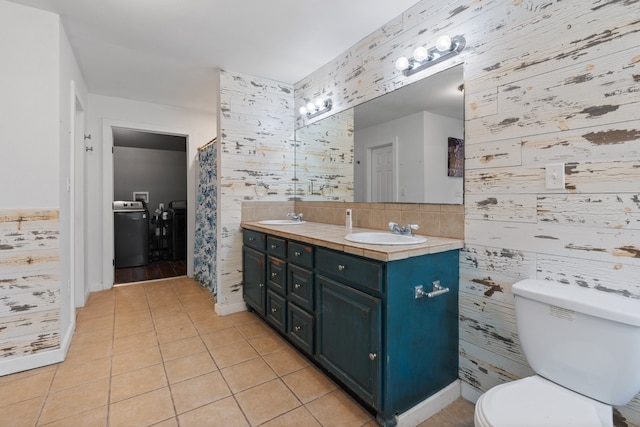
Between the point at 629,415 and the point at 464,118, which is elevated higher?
the point at 464,118

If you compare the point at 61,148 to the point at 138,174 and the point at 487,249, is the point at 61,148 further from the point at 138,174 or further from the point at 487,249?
the point at 138,174

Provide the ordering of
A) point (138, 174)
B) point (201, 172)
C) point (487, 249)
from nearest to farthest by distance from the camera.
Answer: point (487, 249) < point (201, 172) < point (138, 174)

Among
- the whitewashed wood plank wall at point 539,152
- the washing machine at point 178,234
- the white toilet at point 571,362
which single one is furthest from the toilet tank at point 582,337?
the washing machine at point 178,234

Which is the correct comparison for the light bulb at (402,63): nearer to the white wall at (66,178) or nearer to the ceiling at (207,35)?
the ceiling at (207,35)

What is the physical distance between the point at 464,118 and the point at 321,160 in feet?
4.95

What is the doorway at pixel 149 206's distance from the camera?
4730 millimetres

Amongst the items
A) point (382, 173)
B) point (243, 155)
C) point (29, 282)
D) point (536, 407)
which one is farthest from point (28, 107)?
point (536, 407)

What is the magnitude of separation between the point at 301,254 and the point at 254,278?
Answer: 898mm

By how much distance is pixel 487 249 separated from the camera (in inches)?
61.2

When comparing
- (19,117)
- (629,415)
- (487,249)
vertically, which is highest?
(19,117)

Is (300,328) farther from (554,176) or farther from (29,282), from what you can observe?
(29,282)

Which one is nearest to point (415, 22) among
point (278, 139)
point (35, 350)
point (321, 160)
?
point (321, 160)

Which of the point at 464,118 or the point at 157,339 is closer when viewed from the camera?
the point at 464,118

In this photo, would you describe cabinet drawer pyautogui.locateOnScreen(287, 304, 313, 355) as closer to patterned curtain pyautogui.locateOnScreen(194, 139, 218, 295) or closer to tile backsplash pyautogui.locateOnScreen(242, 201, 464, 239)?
tile backsplash pyautogui.locateOnScreen(242, 201, 464, 239)
